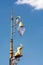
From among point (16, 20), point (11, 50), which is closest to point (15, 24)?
point (16, 20)

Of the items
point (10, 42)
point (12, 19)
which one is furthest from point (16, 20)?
point (10, 42)

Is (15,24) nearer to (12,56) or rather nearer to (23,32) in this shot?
(23,32)

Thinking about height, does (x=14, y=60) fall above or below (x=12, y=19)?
below

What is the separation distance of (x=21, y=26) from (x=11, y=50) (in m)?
2.17

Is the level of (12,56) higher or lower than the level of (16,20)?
lower

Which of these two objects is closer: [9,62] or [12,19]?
[9,62]

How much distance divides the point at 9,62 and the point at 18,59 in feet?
2.49

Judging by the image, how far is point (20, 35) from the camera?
26.4 meters

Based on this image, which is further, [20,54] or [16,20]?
[16,20]

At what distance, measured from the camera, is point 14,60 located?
82.6ft

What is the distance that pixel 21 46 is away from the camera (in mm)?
25750

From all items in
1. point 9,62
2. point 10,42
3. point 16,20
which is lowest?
point 9,62

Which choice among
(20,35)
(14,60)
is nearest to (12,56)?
(14,60)

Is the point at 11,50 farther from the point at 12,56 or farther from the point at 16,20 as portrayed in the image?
the point at 16,20
